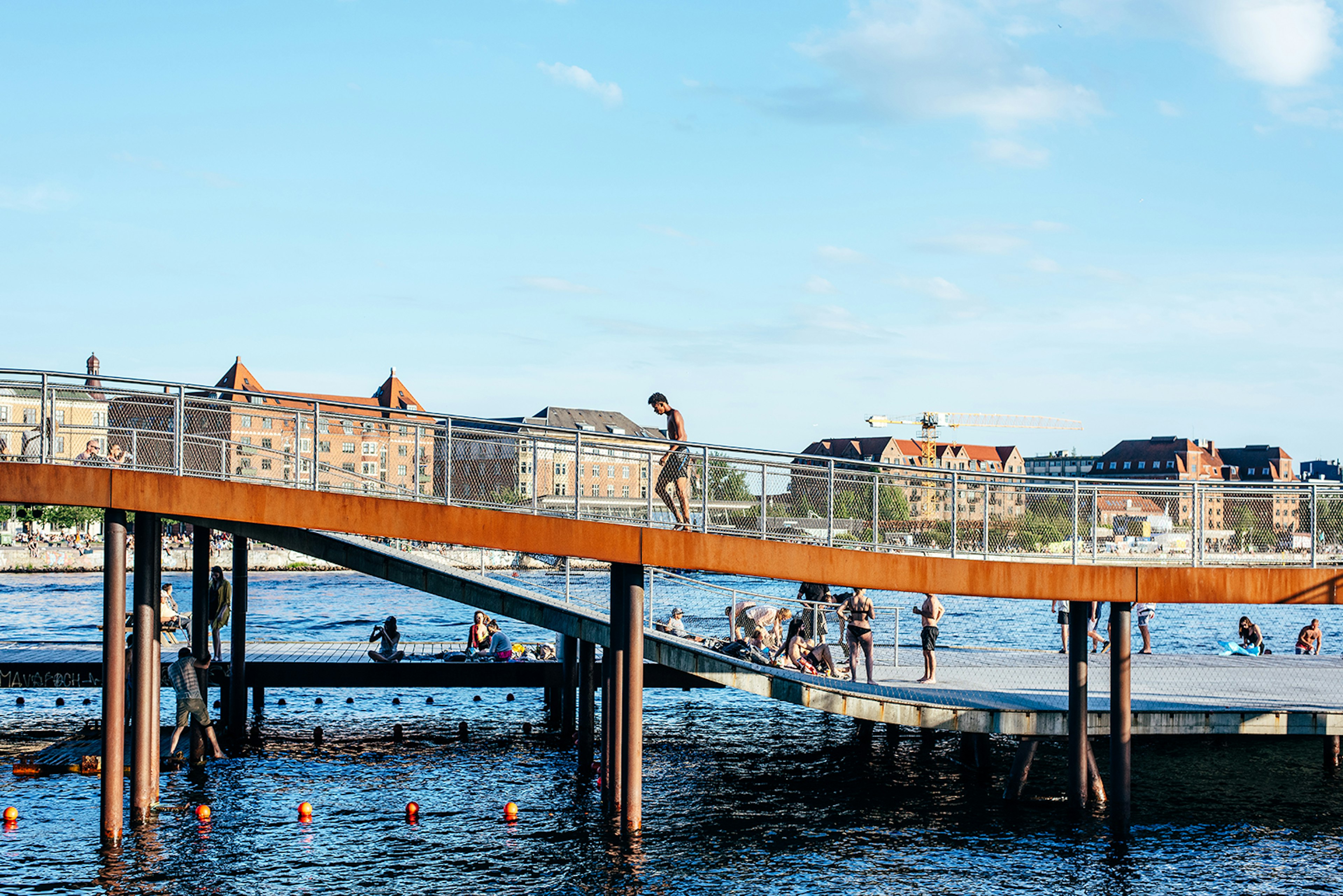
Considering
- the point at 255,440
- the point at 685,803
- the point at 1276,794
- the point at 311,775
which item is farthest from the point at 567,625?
the point at 1276,794

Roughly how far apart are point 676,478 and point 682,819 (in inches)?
240

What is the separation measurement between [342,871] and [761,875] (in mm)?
5780

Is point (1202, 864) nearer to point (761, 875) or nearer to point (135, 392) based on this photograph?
point (761, 875)

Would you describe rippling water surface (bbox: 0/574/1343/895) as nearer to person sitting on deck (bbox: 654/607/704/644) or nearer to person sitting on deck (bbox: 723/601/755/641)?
person sitting on deck (bbox: 723/601/755/641)

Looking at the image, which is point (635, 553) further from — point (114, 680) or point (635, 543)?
point (114, 680)

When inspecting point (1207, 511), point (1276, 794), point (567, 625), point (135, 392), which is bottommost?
point (1276, 794)

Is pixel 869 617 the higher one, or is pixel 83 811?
pixel 869 617

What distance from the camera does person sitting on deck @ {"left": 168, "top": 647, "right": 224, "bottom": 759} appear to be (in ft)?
72.4

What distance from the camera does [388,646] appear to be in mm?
28547

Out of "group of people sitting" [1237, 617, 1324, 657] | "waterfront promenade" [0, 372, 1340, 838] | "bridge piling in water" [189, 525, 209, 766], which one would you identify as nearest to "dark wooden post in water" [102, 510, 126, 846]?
"waterfront promenade" [0, 372, 1340, 838]

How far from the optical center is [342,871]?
17.8 metres

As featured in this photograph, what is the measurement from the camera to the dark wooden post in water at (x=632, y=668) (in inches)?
703

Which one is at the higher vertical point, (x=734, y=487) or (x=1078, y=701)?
(x=734, y=487)

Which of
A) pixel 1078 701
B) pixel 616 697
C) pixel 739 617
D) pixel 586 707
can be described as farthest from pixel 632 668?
pixel 1078 701
